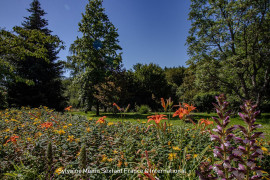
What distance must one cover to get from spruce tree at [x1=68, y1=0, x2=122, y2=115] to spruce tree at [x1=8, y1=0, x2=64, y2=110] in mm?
2624

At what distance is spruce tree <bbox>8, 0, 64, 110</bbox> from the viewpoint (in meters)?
13.9

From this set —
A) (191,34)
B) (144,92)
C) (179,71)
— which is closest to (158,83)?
(144,92)

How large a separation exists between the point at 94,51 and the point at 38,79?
6.52 metres

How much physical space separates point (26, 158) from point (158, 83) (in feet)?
66.7

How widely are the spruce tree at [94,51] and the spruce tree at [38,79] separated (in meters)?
2.62

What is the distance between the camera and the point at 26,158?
2.25 metres

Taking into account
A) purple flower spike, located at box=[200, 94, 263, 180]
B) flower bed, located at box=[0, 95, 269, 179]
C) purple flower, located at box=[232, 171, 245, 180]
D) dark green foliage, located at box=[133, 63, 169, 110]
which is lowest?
flower bed, located at box=[0, 95, 269, 179]

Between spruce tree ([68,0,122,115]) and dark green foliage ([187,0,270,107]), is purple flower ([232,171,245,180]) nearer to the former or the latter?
dark green foliage ([187,0,270,107])

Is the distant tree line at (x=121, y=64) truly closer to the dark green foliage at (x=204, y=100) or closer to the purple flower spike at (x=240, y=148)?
the dark green foliage at (x=204, y=100)

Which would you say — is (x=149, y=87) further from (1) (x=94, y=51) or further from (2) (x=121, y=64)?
(1) (x=94, y=51)

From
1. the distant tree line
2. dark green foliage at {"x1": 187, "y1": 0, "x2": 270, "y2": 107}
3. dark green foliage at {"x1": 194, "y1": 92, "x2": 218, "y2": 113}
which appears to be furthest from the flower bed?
dark green foliage at {"x1": 194, "y1": 92, "x2": 218, "y2": 113}

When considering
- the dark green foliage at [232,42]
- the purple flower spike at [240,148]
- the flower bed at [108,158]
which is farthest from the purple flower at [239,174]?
the dark green foliage at [232,42]

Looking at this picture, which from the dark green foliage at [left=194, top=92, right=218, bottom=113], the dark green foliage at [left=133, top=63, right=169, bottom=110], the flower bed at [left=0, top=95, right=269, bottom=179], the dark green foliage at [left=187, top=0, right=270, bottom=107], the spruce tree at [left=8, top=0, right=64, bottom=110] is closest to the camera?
the flower bed at [left=0, top=95, right=269, bottom=179]

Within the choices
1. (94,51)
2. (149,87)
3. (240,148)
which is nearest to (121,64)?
(94,51)
